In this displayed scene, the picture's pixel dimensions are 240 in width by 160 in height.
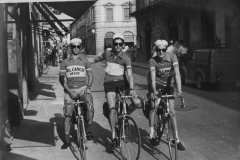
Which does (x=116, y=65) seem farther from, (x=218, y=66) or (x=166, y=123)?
(x=218, y=66)

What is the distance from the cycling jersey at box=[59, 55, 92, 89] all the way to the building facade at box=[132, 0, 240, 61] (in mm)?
14211

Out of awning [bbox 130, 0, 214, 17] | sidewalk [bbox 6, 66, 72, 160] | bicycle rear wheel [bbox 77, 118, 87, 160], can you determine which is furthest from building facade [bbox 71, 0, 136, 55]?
bicycle rear wheel [bbox 77, 118, 87, 160]

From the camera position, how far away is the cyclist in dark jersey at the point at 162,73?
626 cm

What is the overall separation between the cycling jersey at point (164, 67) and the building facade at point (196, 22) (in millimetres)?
13815

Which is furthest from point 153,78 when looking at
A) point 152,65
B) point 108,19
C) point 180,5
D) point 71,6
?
point 108,19

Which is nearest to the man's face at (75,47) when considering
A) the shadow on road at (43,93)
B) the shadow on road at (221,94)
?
the shadow on road at (221,94)

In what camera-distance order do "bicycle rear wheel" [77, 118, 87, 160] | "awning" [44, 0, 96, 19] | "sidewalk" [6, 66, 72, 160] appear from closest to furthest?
"bicycle rear wheel" [77, 118, 87, 160]
"sidewalk" [6, 66, 72, 160]
"awning" [44, 0, 96, 19]

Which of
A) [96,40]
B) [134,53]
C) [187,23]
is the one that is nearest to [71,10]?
[187,23]

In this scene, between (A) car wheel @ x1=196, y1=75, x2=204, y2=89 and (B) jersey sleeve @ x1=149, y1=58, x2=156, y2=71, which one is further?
(A) car wheel @ x1=196, y1=75, x2=204, y2=89

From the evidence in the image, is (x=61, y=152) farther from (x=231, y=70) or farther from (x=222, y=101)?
(x=231, y=70)

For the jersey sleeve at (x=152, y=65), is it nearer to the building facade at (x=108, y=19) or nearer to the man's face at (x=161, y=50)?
the man's face at (x=161, y=50)

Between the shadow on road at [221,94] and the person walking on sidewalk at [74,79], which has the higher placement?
the person walking on sidewalk at [74,79]

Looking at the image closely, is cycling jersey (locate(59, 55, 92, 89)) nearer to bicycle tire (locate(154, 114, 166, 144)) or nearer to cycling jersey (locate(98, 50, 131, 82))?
cycling jersey (locate(98, 50, 131, 82))

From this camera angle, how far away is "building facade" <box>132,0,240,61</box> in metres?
22.6
